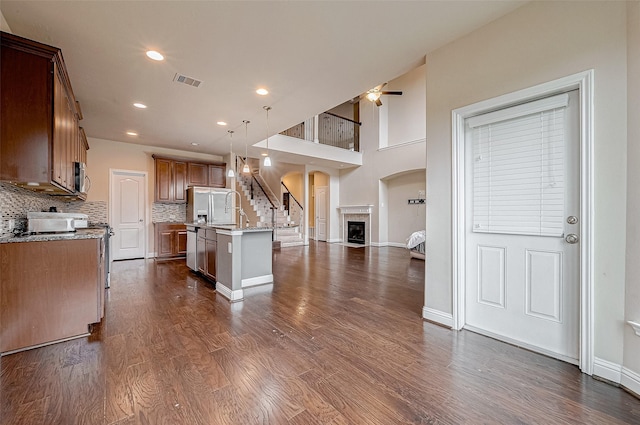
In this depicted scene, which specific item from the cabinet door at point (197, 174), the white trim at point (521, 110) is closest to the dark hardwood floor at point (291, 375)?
the white trim at point (521, 110)

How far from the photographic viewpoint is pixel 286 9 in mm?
2146

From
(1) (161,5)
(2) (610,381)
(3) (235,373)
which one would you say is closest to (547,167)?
(2) (610,381)

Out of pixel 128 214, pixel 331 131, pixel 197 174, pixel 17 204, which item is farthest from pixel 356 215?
pixel 17 204

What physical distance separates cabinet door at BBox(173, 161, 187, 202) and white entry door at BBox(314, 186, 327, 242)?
5312 millimetres

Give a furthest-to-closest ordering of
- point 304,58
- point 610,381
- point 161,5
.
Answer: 1. point 304,58
2. point 161,5
3. point 610,381

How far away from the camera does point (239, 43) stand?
102 inches

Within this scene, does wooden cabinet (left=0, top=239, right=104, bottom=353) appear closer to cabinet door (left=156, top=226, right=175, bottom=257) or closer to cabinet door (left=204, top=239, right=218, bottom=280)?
cabinet door (left=204, top=239, right=218, bottom=280)

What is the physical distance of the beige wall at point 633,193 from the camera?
1.69 metres

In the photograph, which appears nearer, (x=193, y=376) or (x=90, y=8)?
(x=193, y=376)

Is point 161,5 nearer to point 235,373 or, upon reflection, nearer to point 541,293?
point 235,373

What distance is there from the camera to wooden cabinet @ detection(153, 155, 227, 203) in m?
6.56

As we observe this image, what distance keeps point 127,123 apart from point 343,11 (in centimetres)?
465

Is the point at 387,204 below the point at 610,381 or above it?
above

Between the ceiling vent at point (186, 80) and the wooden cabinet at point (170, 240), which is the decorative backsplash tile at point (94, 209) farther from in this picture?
the ceiling vent at point (186, 80)
